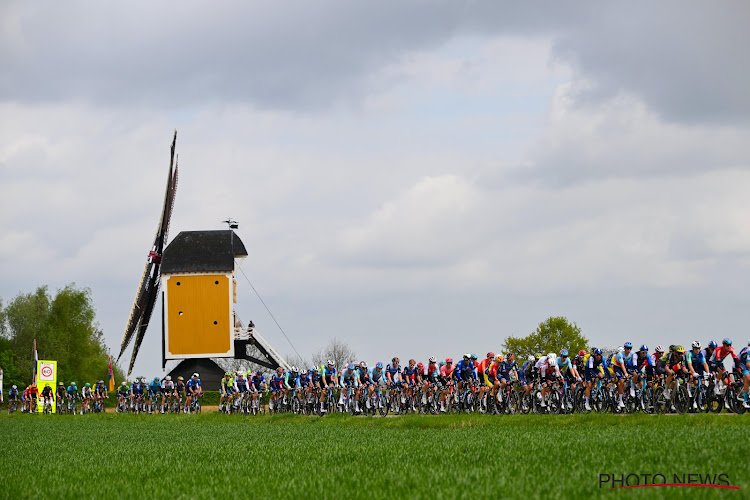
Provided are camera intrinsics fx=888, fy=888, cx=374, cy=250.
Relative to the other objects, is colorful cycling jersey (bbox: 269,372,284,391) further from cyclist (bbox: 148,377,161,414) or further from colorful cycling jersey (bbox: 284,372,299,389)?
cyclist (bbox: 148,377,161,414)

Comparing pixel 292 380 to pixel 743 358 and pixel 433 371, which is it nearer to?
pixel 433 371

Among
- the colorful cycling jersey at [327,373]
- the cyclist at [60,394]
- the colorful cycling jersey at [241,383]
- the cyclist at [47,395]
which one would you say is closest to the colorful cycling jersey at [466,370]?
the colorful cycling jersey at [327,373]

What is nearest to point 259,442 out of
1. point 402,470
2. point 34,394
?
point 402,470

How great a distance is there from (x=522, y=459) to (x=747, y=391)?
12.2m

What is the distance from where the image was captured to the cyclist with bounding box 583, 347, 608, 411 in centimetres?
2905

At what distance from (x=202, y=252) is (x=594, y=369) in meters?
47.8

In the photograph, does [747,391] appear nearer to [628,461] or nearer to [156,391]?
[628,461]

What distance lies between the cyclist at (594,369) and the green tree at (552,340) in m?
49.3

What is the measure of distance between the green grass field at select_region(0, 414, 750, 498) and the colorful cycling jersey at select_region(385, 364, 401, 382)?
11065 mm

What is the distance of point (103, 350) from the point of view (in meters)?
114

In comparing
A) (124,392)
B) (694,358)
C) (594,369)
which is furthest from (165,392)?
(694,358)

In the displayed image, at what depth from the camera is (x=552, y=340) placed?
78.9 m

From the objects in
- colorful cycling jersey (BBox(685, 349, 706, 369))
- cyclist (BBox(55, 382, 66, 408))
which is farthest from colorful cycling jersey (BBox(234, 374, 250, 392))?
colorful cycling jersey (BBox(685, 349, 706, 369))

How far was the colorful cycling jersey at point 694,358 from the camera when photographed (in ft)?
85.1
